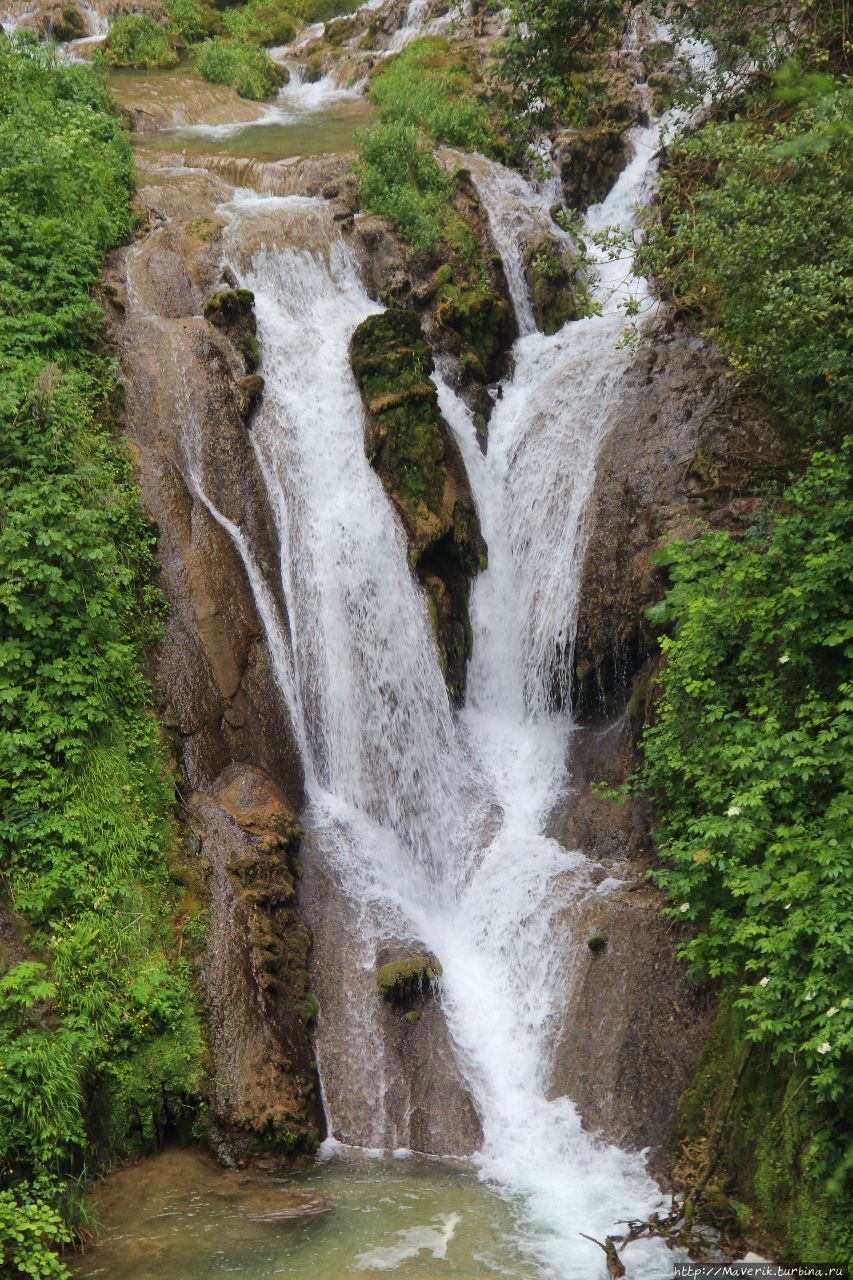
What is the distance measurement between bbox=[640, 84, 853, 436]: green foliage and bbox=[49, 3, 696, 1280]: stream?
1883 mm

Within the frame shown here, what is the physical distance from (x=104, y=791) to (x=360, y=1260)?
4.14 meters

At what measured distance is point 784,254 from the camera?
8.30 meters

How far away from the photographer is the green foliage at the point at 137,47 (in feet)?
78.7

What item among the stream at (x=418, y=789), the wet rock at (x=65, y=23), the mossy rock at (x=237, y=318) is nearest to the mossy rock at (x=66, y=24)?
the wet rock at (x=65, y=23)

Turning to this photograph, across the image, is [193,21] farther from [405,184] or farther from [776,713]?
[776,713]

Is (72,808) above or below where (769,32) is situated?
below

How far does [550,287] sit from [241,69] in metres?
13.8

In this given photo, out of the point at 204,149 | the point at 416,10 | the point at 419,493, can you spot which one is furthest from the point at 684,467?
the point at 416,10

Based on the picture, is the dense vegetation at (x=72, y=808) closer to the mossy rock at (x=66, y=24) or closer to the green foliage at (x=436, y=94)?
the green foliage at (x=436, y=94)

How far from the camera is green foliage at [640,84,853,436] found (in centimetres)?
777

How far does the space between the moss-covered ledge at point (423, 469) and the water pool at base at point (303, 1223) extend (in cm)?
581

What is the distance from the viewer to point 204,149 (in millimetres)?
17891

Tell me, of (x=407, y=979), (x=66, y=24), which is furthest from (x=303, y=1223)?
(x=66, y=24)

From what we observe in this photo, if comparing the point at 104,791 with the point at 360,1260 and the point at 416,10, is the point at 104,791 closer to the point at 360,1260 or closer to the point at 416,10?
the point at 360,1260
